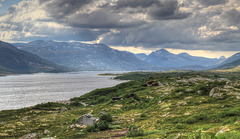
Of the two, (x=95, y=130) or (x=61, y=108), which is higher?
(x=95, y=130)

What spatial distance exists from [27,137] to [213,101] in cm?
4965

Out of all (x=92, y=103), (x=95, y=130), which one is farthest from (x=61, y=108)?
(x=95, y=130)

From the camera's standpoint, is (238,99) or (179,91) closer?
(238,99)

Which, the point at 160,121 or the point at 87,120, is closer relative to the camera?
the point at 160,121

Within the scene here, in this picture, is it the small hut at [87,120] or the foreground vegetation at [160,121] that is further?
the small hut at [87,120]

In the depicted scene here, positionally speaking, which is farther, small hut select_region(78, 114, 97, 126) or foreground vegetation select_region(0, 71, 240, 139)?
small hut select_region(78, 114, 97, 126)

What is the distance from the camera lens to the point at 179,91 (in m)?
79.9

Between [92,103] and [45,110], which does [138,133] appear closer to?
[45,110]

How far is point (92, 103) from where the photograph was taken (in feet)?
356

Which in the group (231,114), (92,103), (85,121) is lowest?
(92,103)

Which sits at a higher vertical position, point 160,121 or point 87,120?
point 160,121

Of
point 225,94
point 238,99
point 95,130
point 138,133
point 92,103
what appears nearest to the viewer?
point 138,133

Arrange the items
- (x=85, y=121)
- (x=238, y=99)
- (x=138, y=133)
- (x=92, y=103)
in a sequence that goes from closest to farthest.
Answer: (x=138, y=133) < (x=85, y=121) < (x=238, y=99) < (x=92, y=103)

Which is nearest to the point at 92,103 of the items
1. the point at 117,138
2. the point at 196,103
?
the point at 196,103
